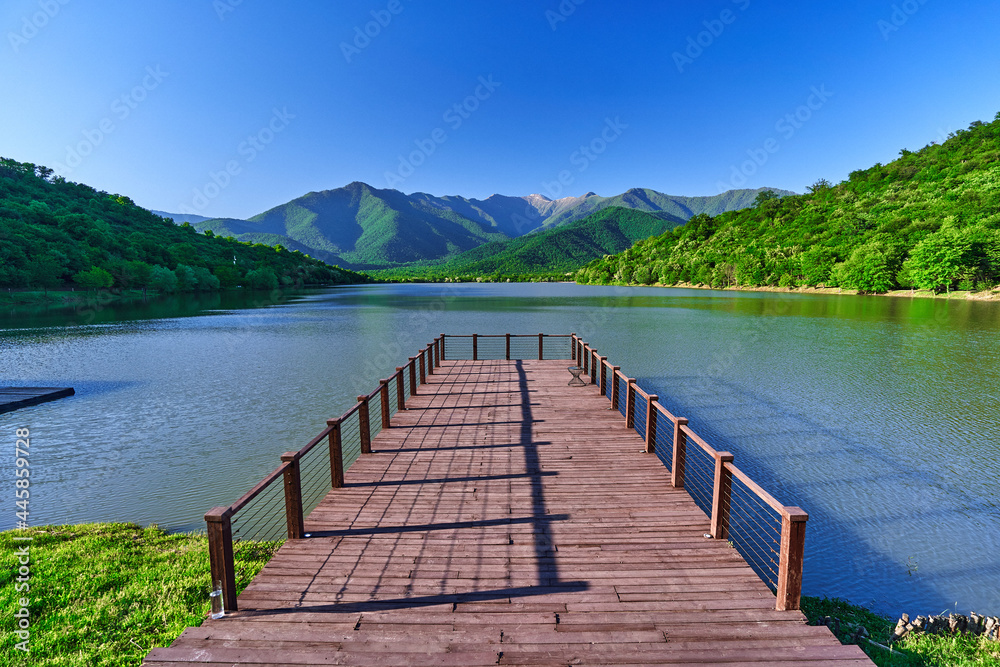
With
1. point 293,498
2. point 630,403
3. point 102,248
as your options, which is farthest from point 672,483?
point 102,248

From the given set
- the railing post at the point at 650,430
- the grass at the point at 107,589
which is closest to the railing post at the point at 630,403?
the railing post at the point at 650,430

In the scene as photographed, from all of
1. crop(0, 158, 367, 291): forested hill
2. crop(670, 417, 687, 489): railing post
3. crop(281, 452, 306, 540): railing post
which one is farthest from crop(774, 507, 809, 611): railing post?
crop(0, 158, 367, 291): forested hill

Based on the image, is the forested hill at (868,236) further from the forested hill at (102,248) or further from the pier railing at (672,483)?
the forested hill at (102,248)

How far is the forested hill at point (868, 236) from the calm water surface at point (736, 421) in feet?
116

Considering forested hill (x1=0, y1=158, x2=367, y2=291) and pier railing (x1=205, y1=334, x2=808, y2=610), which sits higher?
forested hill (x1=0, y1=158, x2=367, y2=291)

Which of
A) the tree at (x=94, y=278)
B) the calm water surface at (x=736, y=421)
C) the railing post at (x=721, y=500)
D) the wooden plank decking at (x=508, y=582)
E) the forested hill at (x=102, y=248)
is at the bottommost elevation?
the calm water surface at (x=736, y=421)

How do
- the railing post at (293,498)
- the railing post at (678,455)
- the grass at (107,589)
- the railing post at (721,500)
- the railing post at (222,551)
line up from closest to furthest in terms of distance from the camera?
the railing post at (222,551)
the grass at (107,589)
the railing post at (293,498)
the railing post at (721,500)
the railing post at (678,455)

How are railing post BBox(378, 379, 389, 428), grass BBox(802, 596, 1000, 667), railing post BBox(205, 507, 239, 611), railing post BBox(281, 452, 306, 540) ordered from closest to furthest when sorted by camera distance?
railing post BBox(205, 507, 239, 611), grass BBox(802, 596, 1000, 667), railing post BBox(281, 452, 306, 540), railing post BBox(378, 379, 389, 428)

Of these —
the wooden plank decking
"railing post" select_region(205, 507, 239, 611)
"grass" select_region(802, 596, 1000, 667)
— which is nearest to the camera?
the wooden plank decking

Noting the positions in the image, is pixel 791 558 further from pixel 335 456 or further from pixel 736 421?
pixel 736 421

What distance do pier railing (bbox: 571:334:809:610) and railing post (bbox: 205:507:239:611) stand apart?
16.1 ft

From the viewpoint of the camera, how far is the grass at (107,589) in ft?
14.1

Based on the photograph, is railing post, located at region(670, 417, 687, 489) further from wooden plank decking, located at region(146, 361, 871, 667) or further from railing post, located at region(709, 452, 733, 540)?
railing post, located at region(709, 452, 733, 540)

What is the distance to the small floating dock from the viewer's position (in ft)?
48.4
